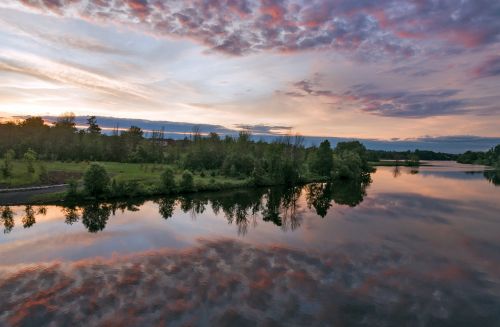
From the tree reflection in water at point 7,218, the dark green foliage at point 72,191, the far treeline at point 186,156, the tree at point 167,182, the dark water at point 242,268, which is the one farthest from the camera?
the far treeline at point 186,156

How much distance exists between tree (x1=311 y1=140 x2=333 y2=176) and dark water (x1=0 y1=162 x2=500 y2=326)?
51341 mm

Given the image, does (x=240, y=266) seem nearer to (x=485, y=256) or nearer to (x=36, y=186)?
(x=485, y=256)

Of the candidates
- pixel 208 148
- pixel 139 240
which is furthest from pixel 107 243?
pixel 208 148

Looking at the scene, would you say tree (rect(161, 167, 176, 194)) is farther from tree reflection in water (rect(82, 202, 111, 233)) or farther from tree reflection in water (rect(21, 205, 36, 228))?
tree reflection in water (rect(21, 205, 36, 228))

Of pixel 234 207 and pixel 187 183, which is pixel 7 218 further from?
pixel 234 207

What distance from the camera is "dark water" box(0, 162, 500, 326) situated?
1605 centimetres

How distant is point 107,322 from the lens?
14688 mm

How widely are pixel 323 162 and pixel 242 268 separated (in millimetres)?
75826

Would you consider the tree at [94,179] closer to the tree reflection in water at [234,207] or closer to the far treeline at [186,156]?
the tree reflection in water at [234,207]

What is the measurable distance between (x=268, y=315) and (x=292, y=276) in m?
5.30

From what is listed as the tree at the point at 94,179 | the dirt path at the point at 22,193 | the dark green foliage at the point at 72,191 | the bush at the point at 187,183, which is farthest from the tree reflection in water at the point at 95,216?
the bush at the point at 187,183

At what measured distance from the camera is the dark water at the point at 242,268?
1605 cm

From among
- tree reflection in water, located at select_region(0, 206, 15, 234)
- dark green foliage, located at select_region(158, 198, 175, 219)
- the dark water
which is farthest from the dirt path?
dark green foliage, located at select_region(158, 198, 175, 219)

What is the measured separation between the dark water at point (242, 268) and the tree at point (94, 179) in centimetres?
411
